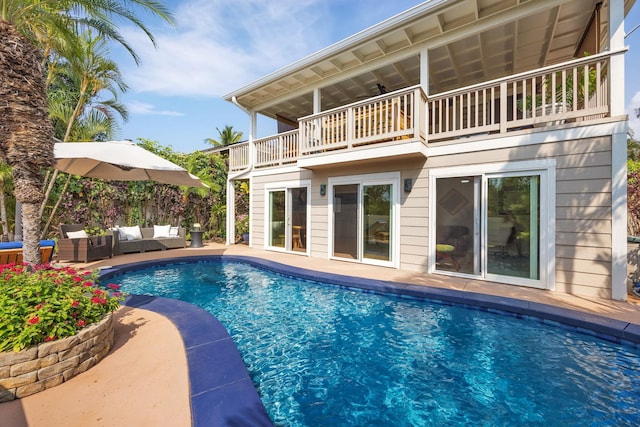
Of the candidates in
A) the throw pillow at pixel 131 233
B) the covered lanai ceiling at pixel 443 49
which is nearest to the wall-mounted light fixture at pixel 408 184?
the covered lanai ceiling at pixel 443 49

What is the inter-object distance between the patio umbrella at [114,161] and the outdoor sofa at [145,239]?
6.85 ft

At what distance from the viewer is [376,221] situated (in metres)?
7.26

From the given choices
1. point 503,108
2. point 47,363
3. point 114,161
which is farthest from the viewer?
point 503,108

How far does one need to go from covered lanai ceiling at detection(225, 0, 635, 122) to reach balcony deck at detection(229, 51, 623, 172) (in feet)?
3.10

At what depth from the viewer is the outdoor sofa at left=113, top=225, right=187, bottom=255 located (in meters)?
8.60

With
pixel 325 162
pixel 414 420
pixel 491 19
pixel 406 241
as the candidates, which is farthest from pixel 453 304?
pixel 491 19

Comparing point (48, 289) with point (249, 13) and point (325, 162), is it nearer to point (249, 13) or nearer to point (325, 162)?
point (325, 162)

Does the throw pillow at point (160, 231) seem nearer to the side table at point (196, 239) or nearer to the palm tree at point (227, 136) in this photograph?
the side table at point (196, 239)

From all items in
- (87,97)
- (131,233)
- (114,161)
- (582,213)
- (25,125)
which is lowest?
(131,233)

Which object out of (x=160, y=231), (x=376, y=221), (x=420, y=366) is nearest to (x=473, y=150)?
(x=376, y=221)

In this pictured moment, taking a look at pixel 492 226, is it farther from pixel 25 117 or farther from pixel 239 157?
pixel 239 157

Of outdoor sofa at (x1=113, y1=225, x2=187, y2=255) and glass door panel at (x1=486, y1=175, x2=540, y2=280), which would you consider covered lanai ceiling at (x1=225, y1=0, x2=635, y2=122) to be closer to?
glass door panel at (x1=486, y1=175, x2=540, y2=280)

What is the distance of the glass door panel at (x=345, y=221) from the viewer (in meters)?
7.66

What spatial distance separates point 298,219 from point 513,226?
565 centimetres
